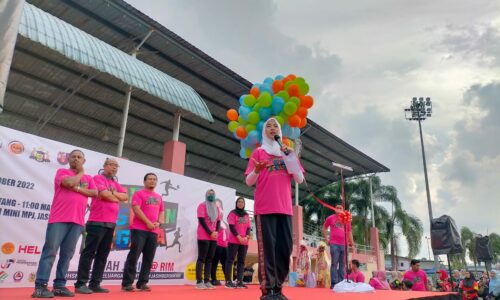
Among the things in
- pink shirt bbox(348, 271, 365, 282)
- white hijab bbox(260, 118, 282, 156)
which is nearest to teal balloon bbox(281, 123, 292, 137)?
white hijab bbox(260, 118, 282, 156)

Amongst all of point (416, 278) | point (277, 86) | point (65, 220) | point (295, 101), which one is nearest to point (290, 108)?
point (295, 101)

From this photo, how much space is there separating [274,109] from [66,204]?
124 inches

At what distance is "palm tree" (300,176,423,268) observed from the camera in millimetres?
25359

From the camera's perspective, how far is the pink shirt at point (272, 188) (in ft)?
9.15

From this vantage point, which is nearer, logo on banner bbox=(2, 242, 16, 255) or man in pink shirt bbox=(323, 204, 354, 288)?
logo on banner bbox=(2, 242, 16, 255)

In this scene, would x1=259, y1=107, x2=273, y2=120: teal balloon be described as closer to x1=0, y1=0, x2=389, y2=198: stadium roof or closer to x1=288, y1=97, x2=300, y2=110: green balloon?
x1=288, y1=97, x2=300, y2=110: green balloon

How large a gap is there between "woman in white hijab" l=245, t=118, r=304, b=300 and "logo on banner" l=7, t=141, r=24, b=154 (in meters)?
3.71

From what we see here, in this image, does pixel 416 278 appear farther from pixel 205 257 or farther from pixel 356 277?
pixel 205 257

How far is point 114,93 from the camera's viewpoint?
11805 millimetres

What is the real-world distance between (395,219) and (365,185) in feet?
11.3

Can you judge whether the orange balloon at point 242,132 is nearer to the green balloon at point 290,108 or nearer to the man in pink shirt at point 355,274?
the green balloon at point 290,108

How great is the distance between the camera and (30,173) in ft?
16.3

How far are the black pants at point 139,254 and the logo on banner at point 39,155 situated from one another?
1.91m

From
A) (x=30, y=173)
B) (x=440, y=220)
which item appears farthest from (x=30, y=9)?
(x=440, y=220)
